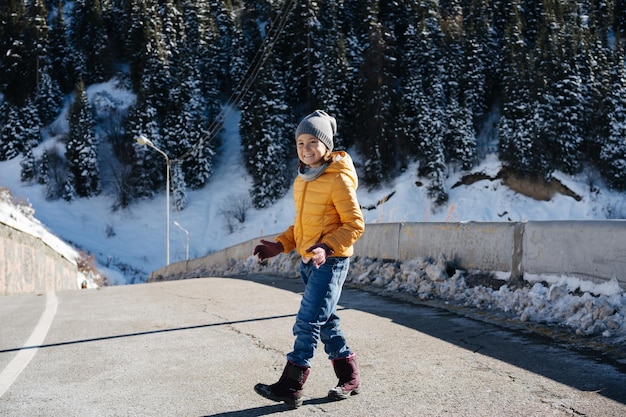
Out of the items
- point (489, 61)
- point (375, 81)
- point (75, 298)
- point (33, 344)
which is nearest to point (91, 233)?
point (375, 81)

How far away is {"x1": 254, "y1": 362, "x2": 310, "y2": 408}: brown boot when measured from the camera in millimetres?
3229

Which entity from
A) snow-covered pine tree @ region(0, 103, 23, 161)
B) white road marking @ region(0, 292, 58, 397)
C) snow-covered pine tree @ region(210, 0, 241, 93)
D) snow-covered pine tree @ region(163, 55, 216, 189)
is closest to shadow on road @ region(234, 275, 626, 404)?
white road marking @ region(0, 292, 58, 397)

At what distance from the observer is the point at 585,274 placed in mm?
5539

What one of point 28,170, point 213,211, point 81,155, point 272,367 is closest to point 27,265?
point 272,367

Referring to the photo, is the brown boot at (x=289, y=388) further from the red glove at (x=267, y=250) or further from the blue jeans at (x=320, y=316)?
the red glove at (x=267, y=250)

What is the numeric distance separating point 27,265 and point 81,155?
42136 millimetres

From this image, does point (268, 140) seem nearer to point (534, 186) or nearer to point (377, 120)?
point (377, 120)

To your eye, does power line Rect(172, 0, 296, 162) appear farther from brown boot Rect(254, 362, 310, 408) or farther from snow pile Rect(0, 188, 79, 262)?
brown boot Rect(254, 362, 310, 408)

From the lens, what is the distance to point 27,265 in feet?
55.8

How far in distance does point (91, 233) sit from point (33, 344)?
48.2m

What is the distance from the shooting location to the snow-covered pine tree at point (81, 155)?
55.8m

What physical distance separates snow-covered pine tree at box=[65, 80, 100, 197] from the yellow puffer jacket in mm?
56426

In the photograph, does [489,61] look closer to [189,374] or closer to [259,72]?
[259,72]

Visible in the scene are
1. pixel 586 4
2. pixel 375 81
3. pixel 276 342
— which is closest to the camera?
pixel 276 342
